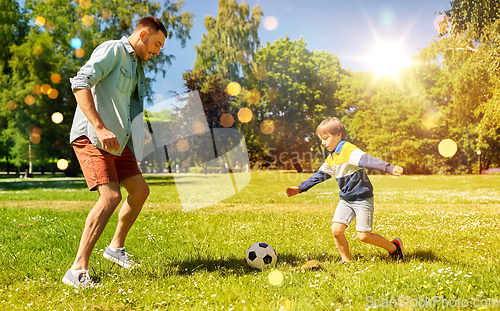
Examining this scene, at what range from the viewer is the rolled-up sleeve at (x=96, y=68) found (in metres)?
3.31

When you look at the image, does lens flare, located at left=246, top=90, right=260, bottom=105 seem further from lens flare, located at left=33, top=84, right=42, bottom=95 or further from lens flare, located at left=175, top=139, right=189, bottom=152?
lens flare, located at left=33, top=84, right=42, bottom=95

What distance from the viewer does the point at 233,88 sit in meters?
31.8

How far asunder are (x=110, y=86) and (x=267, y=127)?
3546 cm

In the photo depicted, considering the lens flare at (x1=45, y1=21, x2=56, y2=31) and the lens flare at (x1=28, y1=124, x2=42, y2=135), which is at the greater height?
the lens flare at (x1=45, y1=21, x2=56, y2=31)

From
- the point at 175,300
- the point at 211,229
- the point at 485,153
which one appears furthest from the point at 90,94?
the point at 485,153

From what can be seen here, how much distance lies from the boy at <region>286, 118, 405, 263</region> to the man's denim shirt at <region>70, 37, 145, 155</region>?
219 centimetres

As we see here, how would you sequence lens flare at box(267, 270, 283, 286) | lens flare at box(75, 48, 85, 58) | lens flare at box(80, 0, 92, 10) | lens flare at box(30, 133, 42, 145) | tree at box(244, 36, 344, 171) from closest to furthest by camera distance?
lens flare at box(267, 270, 283, 286) → lens flare at box(30, 133, 42, 145) → lens flare at box(75, 48, 85, 58) → lens flare at box(80, 0, 92, 10) → tree at box(244, 36, 344, 171)

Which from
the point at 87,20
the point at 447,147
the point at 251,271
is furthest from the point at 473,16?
the point at 87,20

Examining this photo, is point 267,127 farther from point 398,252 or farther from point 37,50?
point 398,252

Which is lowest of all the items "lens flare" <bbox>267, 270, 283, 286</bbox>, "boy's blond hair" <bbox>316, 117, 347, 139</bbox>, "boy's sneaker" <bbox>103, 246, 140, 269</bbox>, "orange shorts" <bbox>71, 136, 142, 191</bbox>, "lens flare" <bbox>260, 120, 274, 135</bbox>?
"lens flare" <bbox>267, 270, 283, 286</bbox>

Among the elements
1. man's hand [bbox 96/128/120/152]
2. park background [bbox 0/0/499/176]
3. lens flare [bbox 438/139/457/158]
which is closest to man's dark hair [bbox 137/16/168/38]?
man's hand [bbox 96/128/120/152]

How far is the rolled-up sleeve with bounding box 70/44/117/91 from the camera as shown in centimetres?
331

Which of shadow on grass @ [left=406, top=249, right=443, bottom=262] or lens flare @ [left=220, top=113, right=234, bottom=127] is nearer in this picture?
shadow on grass @ [left=406, top=249, right=443, bottom=262]

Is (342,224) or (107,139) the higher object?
(107,139)
